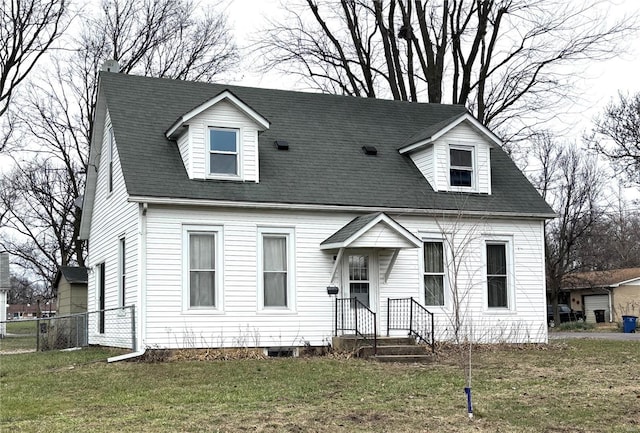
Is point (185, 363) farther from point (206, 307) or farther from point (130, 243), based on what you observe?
point (130, 243)

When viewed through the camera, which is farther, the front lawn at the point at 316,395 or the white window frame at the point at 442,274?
the white window frame at the point at 442,274

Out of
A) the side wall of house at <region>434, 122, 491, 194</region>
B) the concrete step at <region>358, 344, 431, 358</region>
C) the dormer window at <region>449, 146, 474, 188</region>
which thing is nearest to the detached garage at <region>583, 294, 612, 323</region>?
the side wall of house at <region>434, 122, 491, 194</region>

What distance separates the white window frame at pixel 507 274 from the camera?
19719mm

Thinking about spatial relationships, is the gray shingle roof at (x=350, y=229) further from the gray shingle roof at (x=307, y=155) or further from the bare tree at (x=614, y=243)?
the bare tree at (x=614, y=243)

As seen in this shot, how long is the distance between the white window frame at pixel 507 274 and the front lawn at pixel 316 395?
10.2 feet

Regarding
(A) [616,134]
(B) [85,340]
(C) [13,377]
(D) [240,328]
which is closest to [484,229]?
(D) [240,328]

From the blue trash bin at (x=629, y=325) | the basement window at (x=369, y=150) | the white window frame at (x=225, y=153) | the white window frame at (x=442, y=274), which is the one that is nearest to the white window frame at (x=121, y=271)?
the white window frame at (x=225, y=153)

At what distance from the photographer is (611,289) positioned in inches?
1857

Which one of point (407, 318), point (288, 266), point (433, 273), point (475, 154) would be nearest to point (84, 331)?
point (288, 266)

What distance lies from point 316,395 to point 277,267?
6551 mm

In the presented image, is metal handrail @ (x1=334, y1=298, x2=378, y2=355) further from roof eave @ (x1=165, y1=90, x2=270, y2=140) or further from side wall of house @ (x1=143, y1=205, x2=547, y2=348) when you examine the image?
roof eave @ (x1=165, y1=90, x2=270, y2=140)

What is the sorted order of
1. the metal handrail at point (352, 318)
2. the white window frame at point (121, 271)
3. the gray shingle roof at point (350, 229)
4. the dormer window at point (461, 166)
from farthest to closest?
the dormer window at point (461, 166)
the white window frame at point (121, 271)
the metal handrail at point (352, 318)
the gray shingle roof at point (350, 229)

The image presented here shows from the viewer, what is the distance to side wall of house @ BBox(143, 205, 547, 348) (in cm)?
1673

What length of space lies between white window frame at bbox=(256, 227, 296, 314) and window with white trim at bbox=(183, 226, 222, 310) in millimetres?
892
